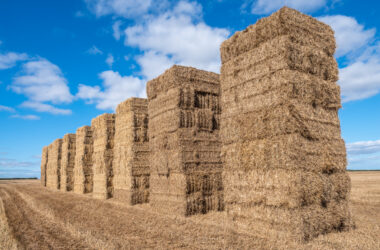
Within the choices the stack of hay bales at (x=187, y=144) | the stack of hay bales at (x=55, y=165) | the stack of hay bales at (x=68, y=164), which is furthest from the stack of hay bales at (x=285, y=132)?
the stack of hay bales at (x=55, y=165)

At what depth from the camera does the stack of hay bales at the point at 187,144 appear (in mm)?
9711

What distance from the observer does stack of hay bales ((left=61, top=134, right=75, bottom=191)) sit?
24.5 m

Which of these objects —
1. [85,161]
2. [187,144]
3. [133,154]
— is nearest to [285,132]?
[187,144]

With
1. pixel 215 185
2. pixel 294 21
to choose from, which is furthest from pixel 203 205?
pixel 294 21

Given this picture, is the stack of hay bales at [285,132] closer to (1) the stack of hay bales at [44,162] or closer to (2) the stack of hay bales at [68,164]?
(2) the stack of hay bales at [68,164]

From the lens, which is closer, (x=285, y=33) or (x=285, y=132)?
(x=285, y=132)

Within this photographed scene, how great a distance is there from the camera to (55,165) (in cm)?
2861

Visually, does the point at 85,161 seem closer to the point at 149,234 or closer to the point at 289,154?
the point at 149,234

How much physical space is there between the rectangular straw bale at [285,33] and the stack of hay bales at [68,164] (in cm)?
2065

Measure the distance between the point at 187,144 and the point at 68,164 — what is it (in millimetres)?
18327

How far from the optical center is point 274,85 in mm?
6668

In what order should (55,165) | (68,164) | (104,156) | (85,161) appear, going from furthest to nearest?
(55,165) < (68,164) < (85,161) < (104,156)

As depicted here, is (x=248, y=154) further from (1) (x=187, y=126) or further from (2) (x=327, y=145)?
(1) (x=187, y=126)

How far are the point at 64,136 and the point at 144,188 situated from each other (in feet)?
53.0
